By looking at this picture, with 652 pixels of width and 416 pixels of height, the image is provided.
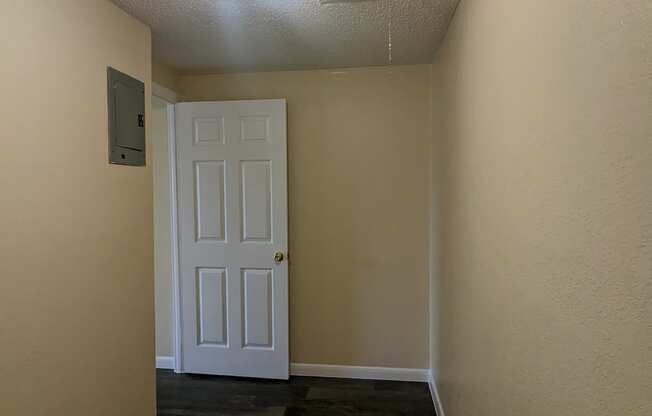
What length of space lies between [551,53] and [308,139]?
211 cm

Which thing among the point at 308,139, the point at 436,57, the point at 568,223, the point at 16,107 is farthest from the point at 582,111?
the point at 308,139

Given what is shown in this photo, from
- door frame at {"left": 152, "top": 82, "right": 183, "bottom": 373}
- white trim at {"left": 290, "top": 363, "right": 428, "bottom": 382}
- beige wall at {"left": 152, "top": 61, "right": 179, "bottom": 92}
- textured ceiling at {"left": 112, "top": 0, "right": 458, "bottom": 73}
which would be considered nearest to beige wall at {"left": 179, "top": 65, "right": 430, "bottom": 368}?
white trim at {"left": 290, "top": 363, "right": 428, "bottom": 382}

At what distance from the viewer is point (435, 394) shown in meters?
2.50

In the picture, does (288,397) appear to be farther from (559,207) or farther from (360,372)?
(559,207)

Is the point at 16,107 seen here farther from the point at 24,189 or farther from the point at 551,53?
the point at 551,53

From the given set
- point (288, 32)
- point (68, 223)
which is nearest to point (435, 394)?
point (68, 223)

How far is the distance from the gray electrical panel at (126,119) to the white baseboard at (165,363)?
6.13 ft

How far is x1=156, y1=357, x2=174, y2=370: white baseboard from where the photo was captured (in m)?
3.00

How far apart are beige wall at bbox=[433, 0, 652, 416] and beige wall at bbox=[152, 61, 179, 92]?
210 cm

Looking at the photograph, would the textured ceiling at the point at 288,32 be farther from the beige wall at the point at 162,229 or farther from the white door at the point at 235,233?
the beige wall at the point at 162,229

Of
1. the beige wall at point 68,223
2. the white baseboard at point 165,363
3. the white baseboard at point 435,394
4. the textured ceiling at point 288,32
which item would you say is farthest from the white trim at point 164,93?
the white baseboard at point 435,394

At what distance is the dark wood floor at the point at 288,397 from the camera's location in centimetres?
245

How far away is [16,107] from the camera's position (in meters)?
1.24

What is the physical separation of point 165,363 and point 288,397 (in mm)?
1130
